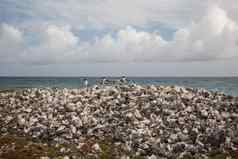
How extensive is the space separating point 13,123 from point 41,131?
369 cm

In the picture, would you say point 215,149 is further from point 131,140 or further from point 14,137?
point 14,137

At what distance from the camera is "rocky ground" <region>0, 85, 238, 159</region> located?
82.2 feet

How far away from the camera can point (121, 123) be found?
2983 cm

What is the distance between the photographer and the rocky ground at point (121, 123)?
82.2 ft

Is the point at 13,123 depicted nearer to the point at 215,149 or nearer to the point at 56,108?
the point at 56,108

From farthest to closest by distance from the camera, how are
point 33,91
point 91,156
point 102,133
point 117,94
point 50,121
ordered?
point 33,91
point 117,94
point 50,121
point 102,133
point 91,156

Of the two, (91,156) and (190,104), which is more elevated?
(190,104)

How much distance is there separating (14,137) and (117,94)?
12.4m

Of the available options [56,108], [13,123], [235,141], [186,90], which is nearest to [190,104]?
[186,90]

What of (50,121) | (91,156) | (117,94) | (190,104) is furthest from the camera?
(117,94)

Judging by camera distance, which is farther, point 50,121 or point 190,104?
point 190,104

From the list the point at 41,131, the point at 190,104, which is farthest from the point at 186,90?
the point at 41,131

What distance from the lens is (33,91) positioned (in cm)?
4144

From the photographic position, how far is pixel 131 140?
2689 centimetres
